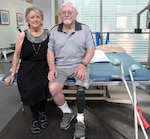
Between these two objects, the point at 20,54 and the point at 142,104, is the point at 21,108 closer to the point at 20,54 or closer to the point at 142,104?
the point at 20,54

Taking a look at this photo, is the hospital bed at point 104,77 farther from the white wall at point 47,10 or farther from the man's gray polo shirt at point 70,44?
the white wall at point 47,10

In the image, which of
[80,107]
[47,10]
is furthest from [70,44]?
[47,10]

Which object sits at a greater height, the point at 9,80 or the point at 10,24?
the point at 10,24

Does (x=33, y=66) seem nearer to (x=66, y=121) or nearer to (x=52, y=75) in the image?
(x=52, y=75)

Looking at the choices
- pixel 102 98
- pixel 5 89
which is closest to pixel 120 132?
pixel 102 98

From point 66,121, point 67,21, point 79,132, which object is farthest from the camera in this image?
point 66,121

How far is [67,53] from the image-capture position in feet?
6.45

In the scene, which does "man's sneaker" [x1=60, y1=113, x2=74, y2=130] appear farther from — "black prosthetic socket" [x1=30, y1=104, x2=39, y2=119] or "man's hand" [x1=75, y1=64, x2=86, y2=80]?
"man's hand" [x1=75, y1=64, x2=86, y2=80]

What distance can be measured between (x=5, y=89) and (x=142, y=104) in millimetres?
2120

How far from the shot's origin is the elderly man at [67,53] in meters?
1.89

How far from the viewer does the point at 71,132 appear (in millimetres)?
1960

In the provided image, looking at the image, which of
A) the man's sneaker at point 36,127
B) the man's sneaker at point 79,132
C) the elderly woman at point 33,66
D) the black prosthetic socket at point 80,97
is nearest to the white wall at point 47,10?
the elderly woman at point 33,66

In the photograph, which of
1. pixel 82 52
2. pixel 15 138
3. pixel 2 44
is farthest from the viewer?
pixel 2 44

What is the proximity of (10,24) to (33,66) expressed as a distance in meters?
4.02
